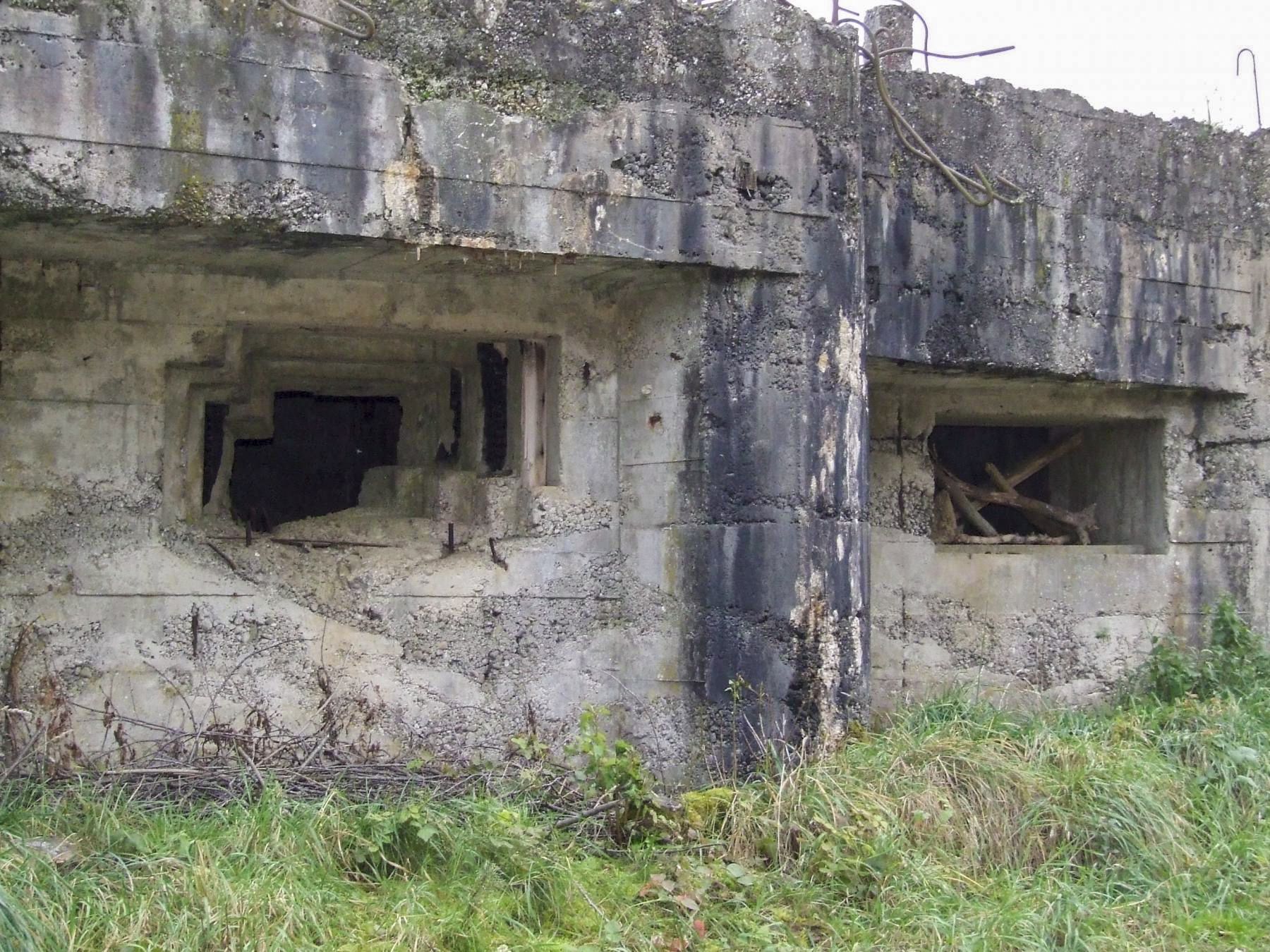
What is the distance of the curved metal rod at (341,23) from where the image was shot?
4531 mm

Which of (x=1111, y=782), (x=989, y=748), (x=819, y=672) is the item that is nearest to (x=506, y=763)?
(x=819, y=672)

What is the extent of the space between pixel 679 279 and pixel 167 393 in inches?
77.8

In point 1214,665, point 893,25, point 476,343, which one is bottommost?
point 1214,665

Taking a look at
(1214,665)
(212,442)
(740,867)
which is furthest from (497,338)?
(1214,665)

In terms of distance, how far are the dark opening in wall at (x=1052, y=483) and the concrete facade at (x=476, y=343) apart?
112cm

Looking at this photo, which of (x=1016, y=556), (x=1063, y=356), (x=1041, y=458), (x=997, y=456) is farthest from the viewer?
(x=997, y=456)

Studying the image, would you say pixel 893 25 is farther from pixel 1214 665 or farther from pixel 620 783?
pixel 620 783

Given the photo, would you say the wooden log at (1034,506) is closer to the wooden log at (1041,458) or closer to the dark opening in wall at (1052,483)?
the dark opening in wall at (1052,483)

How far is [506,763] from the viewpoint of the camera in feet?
17.0

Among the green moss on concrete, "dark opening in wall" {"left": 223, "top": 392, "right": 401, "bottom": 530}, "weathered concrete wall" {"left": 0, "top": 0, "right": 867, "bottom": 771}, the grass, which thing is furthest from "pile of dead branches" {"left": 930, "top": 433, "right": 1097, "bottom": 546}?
the green moss on concrete

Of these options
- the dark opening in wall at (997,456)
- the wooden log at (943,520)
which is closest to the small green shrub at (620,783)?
the wooden log at (943,520)

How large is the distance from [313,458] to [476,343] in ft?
8.92

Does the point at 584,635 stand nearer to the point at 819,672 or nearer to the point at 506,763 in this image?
the point at 506,763

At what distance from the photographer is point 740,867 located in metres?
4.42
